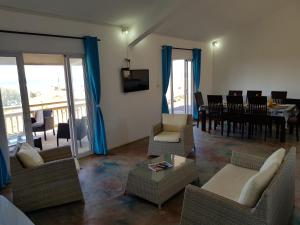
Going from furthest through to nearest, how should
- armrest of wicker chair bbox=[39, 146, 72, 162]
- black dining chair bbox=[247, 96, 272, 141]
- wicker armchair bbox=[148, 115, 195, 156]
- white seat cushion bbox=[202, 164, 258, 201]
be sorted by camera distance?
black dining chair bbox=[247, 96, 272, 141] → wicker armchair bbox=[148, 115, 195, 156] → armrest of wicker chair bbox=[39, 146, 72, 162] → white seat cushion bbox=[202, 164, 258, 201]

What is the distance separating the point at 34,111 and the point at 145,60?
267 cm

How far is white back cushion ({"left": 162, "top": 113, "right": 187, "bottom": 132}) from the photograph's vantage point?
4477 mm

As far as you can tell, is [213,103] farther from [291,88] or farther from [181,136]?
[291,88]

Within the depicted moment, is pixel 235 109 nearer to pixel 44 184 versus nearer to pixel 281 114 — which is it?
pixel 281 114

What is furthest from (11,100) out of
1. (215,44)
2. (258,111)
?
(215,44)

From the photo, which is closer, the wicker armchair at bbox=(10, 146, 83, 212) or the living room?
the wicker armchair at bbox=(10, 146, 83, 212)

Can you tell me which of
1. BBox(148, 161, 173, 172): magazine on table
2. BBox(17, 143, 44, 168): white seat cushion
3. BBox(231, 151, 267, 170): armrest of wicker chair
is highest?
BBox(17, 143, 44, 168): white seat cushion

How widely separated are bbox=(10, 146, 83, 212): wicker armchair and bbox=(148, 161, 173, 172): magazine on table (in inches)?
36.7

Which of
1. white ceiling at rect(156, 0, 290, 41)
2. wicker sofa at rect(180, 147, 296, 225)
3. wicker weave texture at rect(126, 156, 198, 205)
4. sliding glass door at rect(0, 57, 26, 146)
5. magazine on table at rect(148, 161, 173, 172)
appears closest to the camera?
wicker sofa at rect(180, 147, 296, 225)

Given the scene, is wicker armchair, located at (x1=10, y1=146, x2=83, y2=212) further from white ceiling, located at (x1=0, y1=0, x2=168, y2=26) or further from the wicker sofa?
white ceiling, located at (x1=0, y1=0, x2=168, y2=26)

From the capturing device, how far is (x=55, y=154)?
317 centimetres

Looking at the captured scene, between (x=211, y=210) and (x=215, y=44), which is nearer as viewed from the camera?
(x=211, y=210)

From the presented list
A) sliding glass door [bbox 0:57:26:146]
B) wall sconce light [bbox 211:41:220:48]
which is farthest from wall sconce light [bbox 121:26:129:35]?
wall sconce light [bbox 211:41:220:48]

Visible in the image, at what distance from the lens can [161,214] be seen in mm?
2613
